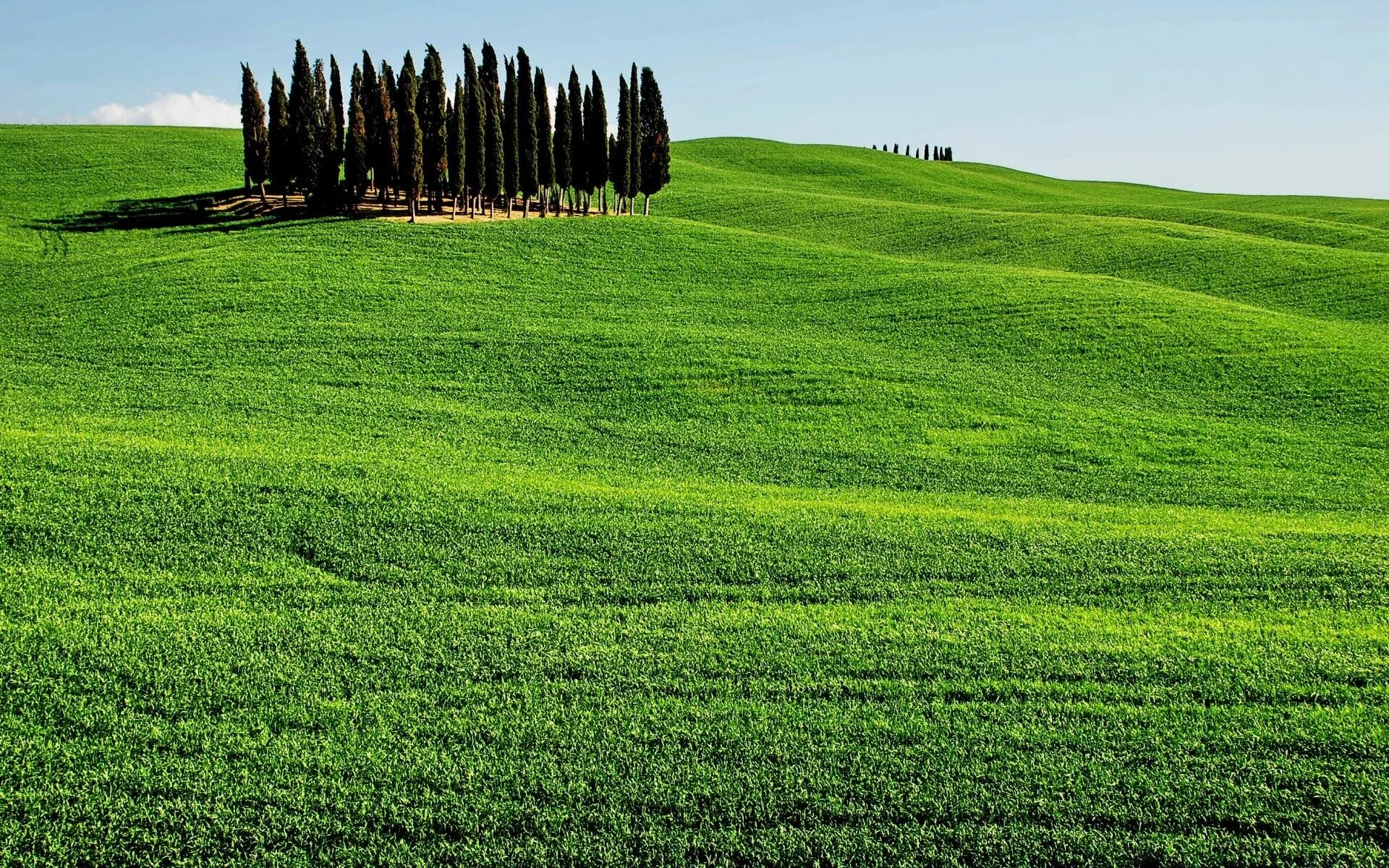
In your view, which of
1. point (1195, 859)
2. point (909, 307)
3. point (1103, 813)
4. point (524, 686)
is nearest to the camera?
point (1195, 859)

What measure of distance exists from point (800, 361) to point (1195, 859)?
20.9 meters

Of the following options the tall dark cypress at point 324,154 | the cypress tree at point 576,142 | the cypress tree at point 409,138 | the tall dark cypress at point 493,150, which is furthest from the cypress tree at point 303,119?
the cypress tree at point 576,142

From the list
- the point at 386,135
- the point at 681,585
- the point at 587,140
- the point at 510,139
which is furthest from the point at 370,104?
the point at 681,585

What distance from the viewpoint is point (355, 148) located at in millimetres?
45531

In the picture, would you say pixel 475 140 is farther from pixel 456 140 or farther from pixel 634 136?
pixel 634 136

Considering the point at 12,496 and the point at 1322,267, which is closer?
the point at 12,496

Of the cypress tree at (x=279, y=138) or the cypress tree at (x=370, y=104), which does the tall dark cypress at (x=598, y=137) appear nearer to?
the cypress tree at (x=370, y=104)

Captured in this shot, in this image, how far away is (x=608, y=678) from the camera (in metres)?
10.0

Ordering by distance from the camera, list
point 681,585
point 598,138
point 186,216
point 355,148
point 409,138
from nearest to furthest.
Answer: point 681,585
point 409,138
point 355,148
point 186,216
point 598,138

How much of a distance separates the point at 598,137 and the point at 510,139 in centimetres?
488

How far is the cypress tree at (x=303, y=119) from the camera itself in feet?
152

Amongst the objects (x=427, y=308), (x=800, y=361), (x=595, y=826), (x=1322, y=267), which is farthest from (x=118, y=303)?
(x=1322, y=267)

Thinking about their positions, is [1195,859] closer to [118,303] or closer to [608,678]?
[608,678]

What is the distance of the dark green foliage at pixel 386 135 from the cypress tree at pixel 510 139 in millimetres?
5454
